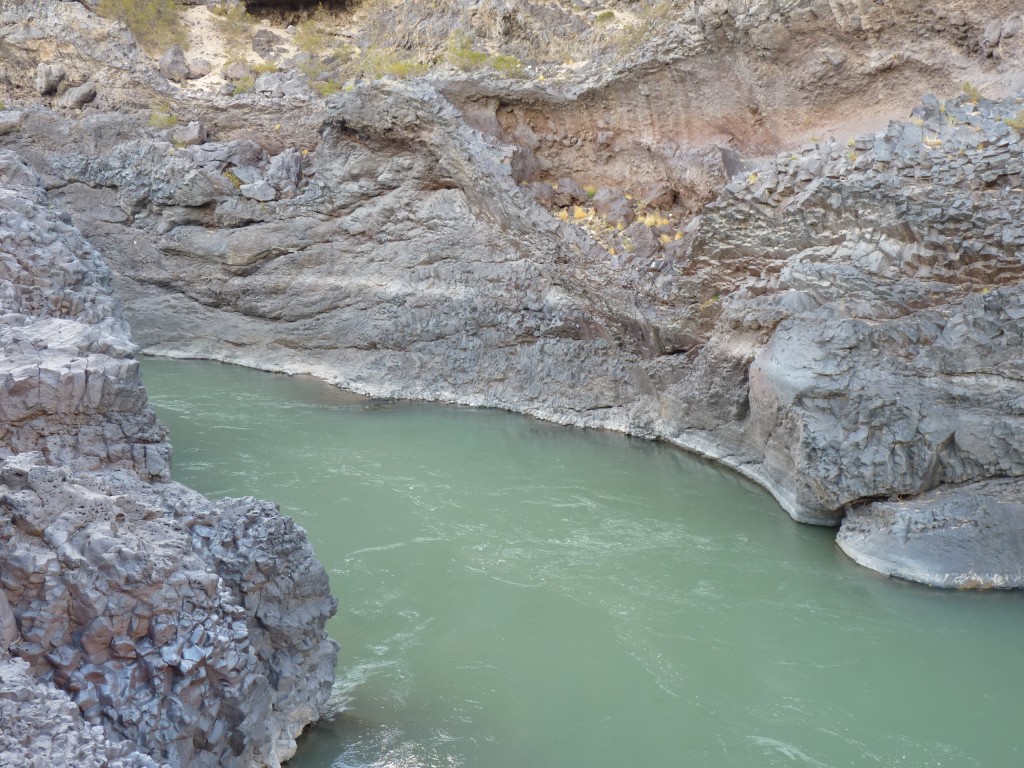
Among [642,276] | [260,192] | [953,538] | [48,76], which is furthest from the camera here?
[48,76]

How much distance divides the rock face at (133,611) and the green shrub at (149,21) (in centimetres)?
1675

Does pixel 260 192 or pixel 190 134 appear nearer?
pixel 260 192

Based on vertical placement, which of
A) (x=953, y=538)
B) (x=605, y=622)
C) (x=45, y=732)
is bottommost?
(x=605, y=622)

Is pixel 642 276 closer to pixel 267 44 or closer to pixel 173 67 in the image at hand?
pixel 267 44

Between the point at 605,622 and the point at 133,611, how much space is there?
4.77 meters

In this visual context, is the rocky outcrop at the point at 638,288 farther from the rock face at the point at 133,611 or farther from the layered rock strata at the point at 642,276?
the rock face at the point at 133,611

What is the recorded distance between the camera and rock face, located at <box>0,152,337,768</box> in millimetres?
4508

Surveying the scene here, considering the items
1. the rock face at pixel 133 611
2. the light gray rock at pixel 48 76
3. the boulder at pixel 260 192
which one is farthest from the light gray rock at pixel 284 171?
the rock face at pixel 133 611

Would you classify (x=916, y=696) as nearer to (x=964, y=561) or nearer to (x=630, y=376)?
(x=964, y=561)

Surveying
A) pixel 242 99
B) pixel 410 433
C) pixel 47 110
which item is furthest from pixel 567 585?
pixel 47 110

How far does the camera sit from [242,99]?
2009cm

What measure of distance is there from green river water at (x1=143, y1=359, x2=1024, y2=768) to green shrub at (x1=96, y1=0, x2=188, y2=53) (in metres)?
12.1

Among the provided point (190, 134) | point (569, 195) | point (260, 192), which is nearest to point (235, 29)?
point (190, 134)

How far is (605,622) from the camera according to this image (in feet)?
27.8
